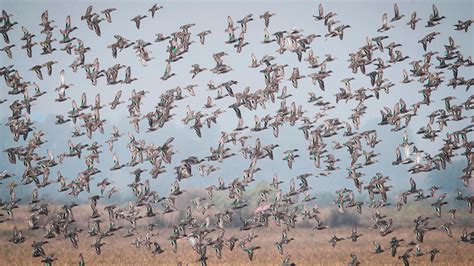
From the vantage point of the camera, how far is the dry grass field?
4959cm

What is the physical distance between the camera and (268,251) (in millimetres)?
56562

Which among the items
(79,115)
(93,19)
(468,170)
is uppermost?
(93,19)

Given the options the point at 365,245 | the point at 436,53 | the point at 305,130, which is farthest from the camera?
the point at 365,245

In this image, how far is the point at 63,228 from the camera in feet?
151

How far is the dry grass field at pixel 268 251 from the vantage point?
49594mm

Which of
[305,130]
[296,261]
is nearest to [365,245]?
[296,261]

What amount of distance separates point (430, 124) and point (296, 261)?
1040 cm

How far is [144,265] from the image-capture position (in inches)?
1907

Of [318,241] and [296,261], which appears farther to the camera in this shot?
[318,241]

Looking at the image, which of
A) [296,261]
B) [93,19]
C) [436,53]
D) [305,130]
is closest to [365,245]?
[296,261]

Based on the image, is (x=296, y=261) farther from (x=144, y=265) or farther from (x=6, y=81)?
(x=6, y=81)

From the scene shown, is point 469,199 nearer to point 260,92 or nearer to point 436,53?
point 436,53

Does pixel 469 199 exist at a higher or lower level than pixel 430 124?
lower

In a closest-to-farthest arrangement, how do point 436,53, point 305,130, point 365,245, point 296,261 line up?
1. point 436,53
2. point 305,130
3. point 296,261
4. point 365,245
